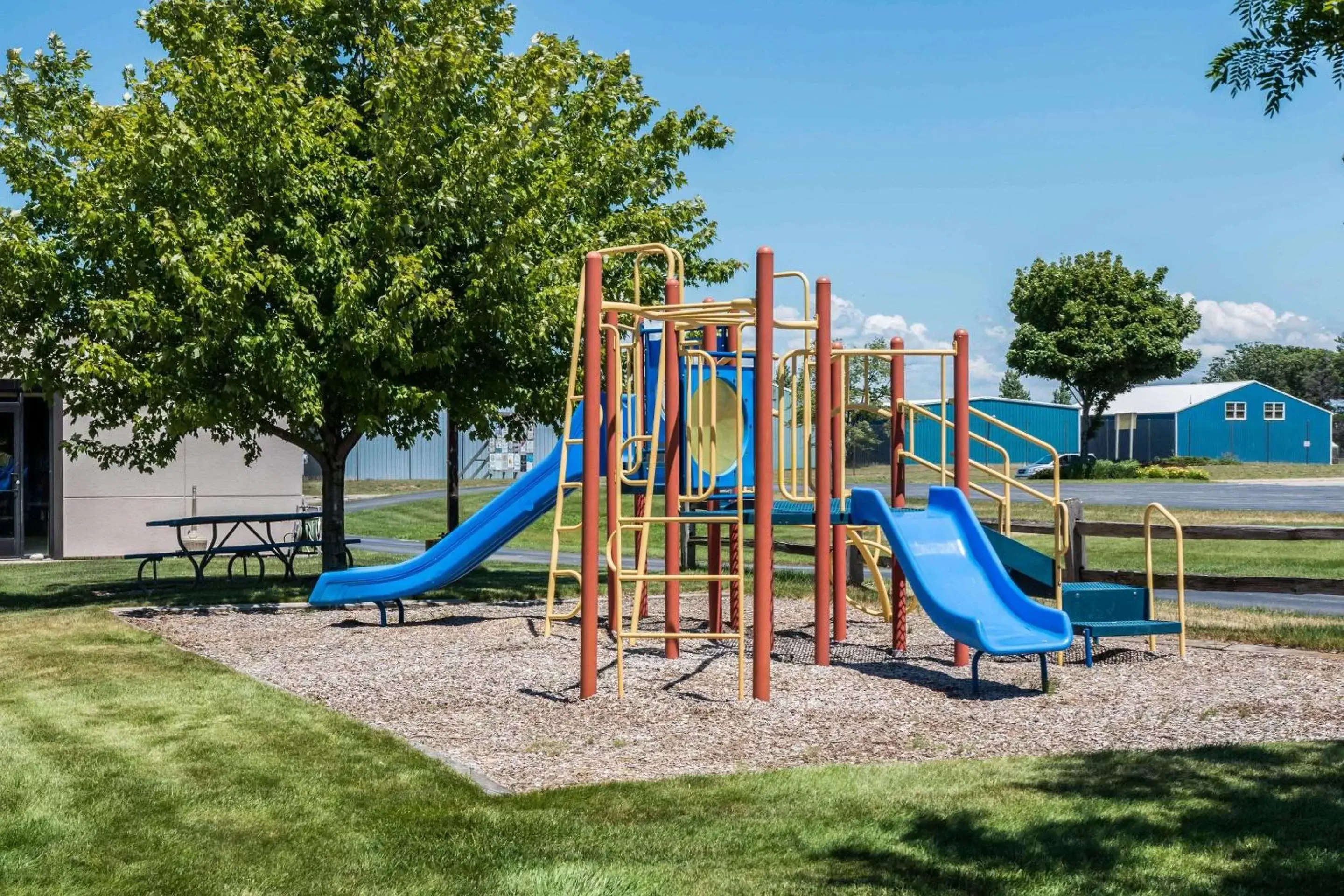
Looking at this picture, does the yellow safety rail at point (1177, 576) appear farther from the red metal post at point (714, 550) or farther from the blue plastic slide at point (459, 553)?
the blue plastic slide at point (459, 553)

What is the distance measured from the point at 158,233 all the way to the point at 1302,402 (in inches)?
2897

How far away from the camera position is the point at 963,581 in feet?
34.5

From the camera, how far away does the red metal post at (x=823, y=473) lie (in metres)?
10.3

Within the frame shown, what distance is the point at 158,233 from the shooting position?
43.7 feet

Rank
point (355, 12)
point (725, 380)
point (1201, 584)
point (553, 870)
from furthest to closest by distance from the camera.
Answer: point (355, 12)
point (1201, 584)
point (725, 380)
point (553, 870)

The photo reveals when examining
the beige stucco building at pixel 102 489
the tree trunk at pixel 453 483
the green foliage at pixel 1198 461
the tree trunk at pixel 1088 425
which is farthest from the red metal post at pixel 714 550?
the green foliage at pixel 1198 461

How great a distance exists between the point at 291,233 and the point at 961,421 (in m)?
7.21

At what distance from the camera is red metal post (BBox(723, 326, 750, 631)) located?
10.5 m

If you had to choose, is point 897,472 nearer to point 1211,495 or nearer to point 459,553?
point 459,553

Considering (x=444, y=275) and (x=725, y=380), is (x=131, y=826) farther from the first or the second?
(x=444, y=275)

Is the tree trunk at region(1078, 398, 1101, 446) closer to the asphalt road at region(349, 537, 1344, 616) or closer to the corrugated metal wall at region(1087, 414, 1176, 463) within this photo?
the corrugated metal wall at region(1087, 414, 1176, 463)

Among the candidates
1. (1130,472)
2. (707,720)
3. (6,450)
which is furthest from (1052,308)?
(707,720)

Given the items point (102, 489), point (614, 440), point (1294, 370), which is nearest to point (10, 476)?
point (102, 489)

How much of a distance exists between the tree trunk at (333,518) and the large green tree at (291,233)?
66 centimetres
